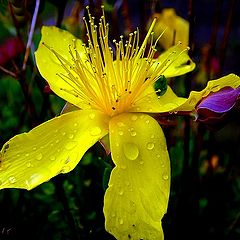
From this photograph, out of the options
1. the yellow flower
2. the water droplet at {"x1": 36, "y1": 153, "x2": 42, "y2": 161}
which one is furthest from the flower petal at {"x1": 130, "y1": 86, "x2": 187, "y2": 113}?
the water droplet at {"x1": 36, "y1": 153, "x2": 42, "y2": 161}

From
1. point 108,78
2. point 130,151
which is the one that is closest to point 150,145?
point 130,151

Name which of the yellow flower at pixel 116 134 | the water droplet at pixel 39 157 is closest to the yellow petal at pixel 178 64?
the yellow flower at pixel 116 134

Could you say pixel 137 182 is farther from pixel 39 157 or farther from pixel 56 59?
pixel 56 59

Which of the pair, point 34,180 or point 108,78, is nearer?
point 34,180

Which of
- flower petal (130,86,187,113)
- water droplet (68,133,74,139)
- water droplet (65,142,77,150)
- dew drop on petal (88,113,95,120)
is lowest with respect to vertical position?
water droplet (65,142,77,150)

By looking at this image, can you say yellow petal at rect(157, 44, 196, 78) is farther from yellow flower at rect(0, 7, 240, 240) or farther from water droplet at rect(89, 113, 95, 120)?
water droplet at rect(89, 113, 95, 120)

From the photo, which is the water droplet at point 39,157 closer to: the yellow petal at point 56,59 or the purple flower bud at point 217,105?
the yellow petal at point 56,59

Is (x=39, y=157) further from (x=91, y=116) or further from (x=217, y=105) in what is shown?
(x=217, y=105)

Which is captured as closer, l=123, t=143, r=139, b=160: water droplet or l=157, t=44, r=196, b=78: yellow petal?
l=123, t=143, r=139, b=160: water droplet
